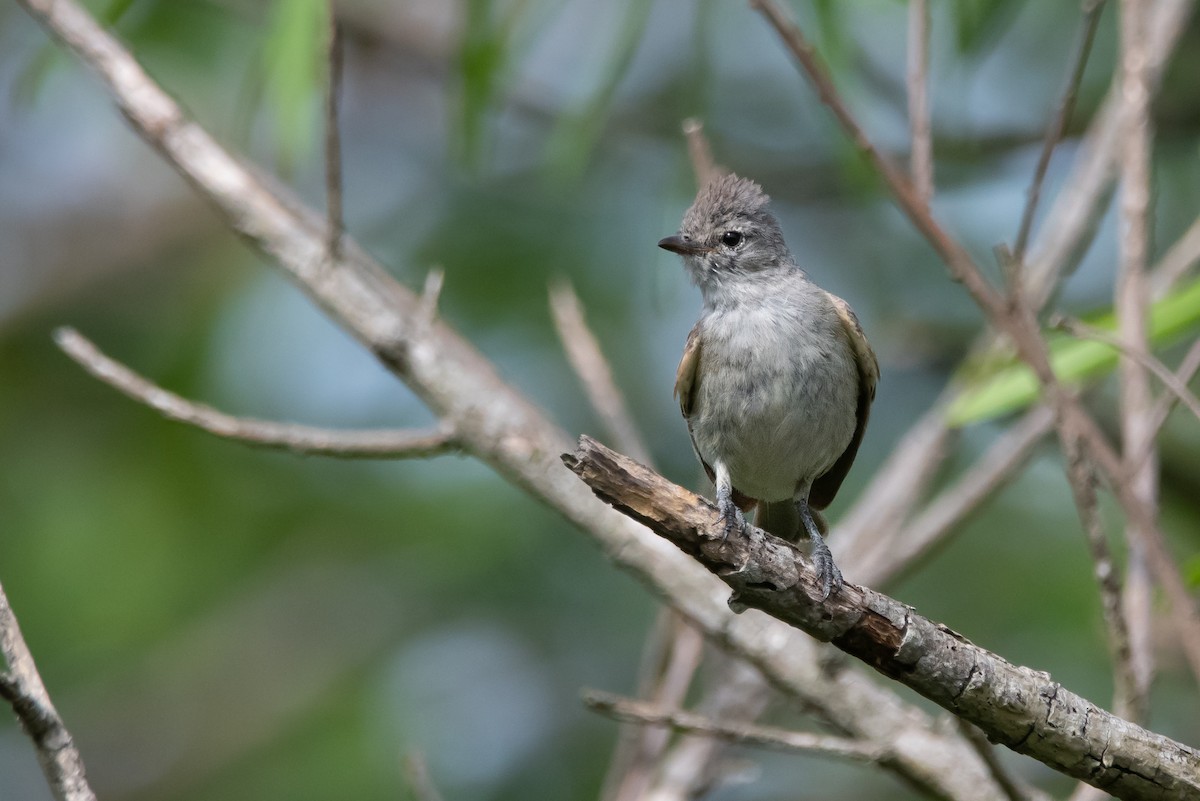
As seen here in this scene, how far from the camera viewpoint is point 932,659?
295cm

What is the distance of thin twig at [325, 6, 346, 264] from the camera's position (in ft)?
13.4

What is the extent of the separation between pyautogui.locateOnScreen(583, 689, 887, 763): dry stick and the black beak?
6.84 feet

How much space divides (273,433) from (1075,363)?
8.13 ft

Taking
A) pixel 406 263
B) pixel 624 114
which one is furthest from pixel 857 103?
pixel 406 263

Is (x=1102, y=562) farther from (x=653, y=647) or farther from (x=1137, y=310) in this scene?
(x=653, y=647)

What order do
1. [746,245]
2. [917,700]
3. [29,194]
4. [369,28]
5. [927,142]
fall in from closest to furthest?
[927,142] < [746,245] < [917,700] < [369,28] < [29,194]

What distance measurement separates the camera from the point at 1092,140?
19.2ft

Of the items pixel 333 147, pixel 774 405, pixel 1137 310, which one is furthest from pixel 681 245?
pixel 1137 310

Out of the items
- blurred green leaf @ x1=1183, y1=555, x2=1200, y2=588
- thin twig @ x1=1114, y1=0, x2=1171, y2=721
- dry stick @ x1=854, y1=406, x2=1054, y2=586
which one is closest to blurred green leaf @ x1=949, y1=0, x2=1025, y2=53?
thin twig @ x1=1114, y1=0, x2=1171, y2=721

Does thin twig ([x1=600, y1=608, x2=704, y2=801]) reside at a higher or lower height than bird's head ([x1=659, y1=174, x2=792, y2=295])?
lower

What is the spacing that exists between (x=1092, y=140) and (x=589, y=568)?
445cm

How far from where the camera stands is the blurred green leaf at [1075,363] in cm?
377

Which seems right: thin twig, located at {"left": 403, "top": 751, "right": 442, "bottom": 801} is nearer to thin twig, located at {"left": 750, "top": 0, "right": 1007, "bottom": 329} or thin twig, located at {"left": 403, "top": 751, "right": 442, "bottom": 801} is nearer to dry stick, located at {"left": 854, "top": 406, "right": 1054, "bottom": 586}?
dry stick, located at {"left": 854, "top": 406, "right": 1054, "bottom": 586}

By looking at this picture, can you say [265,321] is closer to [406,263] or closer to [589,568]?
[406,263]
